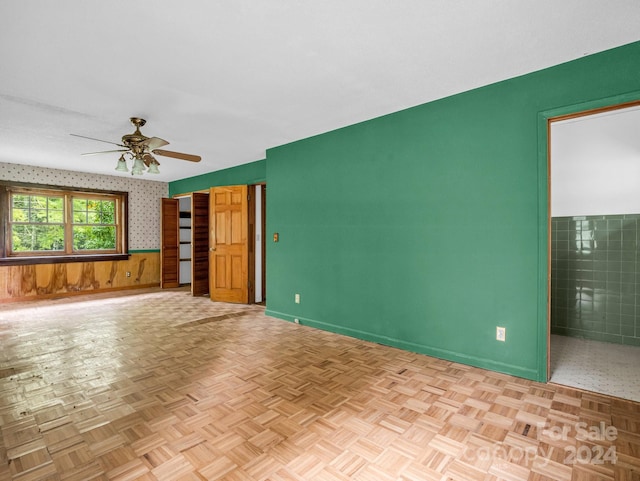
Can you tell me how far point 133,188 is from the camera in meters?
7.41

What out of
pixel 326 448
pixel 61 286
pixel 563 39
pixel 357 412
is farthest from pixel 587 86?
pixel 61 286

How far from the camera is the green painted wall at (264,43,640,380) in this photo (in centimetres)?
263

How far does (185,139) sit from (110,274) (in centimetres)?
418

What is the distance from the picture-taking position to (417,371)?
2830 millimetres

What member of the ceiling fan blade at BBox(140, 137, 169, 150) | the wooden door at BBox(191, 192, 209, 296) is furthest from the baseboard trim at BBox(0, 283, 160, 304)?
the ceiling fan blade at BBox(140, 137, 169, 150)

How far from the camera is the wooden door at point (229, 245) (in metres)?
5.61

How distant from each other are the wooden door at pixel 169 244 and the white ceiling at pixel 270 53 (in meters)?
3.68

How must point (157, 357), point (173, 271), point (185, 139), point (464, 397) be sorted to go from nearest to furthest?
point (464, 397), point (157, 357), point (185, 139), point (173, 271)

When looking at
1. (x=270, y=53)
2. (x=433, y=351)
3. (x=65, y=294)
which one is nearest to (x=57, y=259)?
(x=65, y=294)

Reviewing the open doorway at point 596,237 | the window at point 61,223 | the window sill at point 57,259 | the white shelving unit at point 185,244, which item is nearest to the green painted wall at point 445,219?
the open doorway at point 596,237

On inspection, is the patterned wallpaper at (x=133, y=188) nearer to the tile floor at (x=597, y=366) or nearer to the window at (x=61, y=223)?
the window at (x=61, y=223)

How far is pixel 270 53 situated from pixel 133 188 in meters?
6.33

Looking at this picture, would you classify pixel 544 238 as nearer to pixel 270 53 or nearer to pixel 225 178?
pixel 270 53

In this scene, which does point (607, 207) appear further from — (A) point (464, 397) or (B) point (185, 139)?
(B) point (185, 139)
